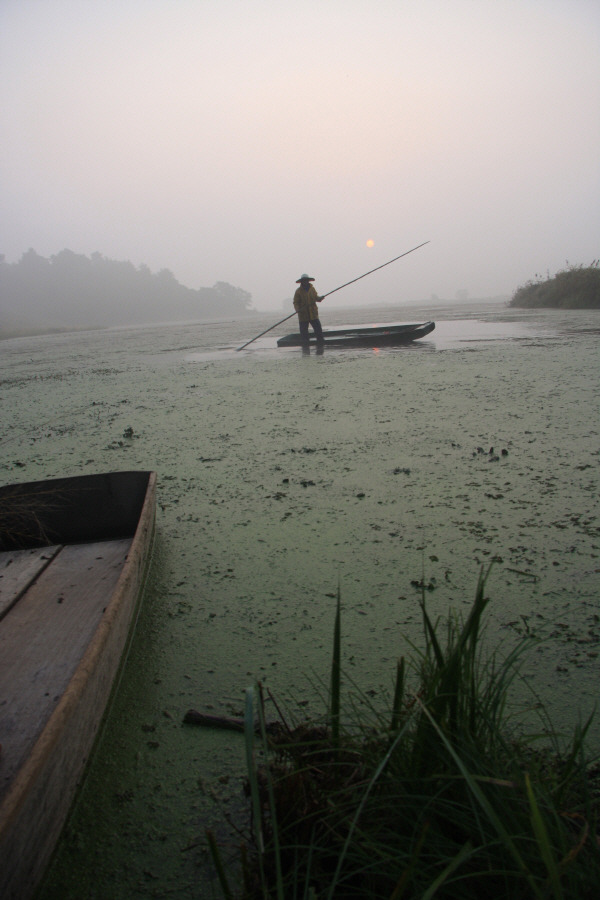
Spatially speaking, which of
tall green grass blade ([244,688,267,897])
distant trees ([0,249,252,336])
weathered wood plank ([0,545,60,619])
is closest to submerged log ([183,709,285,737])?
tall green grass blade ([244,688,267,897])

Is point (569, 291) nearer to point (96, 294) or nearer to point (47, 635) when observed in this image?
point (47, 635)

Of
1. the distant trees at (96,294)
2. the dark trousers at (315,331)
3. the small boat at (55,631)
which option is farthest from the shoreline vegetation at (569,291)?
the distant trees at (96,294)

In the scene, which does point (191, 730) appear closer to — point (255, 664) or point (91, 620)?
point (255, 664)

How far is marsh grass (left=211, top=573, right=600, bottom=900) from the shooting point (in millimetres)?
817

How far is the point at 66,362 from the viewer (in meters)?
11.5

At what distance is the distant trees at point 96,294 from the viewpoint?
224ft

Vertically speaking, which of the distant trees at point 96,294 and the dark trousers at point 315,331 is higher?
the distant trees at point 96,294

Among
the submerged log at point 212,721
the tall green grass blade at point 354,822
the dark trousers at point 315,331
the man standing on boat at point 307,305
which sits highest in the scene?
the man standing on boat at point 307,305

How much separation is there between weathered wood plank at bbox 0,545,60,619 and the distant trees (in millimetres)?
63816

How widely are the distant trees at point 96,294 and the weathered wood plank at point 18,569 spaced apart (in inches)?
2512

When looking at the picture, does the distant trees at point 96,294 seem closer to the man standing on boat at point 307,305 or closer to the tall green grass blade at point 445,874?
the man standing on boat at point 307,305

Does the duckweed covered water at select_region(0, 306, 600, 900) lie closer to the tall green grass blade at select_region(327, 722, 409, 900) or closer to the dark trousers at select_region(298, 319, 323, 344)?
the tall green grass blade at select_region(327, 722, 409, 900)

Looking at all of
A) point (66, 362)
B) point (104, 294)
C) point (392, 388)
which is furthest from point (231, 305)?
point (392, 388)

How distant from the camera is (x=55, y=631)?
182cm
